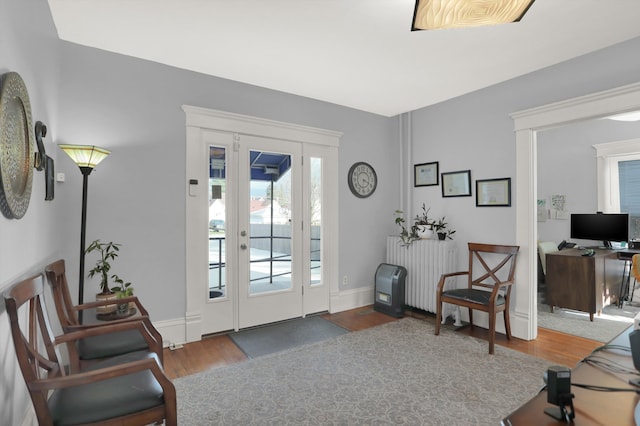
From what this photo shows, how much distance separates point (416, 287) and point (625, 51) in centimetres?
293

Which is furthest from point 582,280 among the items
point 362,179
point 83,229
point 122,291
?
point 83,229

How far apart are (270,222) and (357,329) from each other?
1521 mm

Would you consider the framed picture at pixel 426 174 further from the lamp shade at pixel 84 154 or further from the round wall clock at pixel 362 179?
the lamp shade at pixel 84 154

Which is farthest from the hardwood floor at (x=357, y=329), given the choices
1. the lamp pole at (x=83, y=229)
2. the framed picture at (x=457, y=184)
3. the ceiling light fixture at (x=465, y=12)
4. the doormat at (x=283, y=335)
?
the ceiling light fixture at (x=465, y=12)

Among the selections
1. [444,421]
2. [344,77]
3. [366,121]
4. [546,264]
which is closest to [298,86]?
[344,77]

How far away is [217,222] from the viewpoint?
11.3 ft

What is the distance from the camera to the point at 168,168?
315 centimetres

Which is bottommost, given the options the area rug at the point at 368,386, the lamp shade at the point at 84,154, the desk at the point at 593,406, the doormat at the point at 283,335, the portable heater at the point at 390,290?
the area rug at the point at 368,386

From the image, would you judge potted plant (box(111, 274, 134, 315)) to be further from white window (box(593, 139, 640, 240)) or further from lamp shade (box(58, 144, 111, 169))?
white window (box(593, 139, 640, 240))

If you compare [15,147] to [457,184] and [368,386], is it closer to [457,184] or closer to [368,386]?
[368,386]

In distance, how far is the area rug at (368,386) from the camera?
209cm

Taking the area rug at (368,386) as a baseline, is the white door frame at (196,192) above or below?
above

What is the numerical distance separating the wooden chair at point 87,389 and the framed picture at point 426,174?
3685 mm

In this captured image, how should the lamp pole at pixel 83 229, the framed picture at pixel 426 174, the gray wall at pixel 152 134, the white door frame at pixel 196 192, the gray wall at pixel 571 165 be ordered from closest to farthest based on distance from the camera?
the gray wall at pixel 152 134, the lamp pole at pixel 83 229, the white door frame at pixel 196 192, the framed picture at pixel 426 174, the gray wall at pixel 571 165
